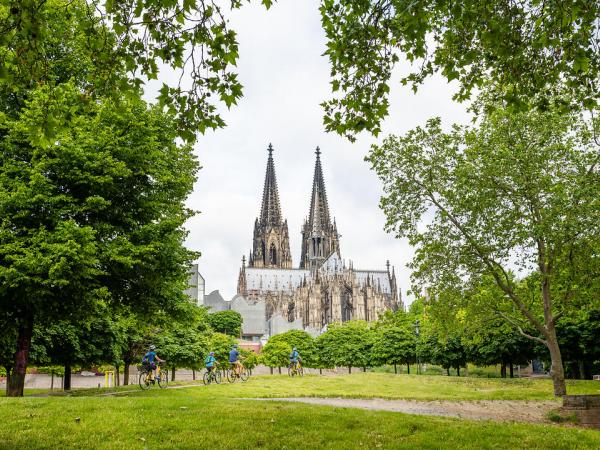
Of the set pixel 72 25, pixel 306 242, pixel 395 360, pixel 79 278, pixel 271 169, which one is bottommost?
pixel 395 360

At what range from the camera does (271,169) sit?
15750cm

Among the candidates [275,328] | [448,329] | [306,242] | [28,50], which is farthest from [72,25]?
[306,242]

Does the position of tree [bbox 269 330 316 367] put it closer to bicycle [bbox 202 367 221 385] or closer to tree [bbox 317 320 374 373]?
tree [bbox 317 320 374 373]

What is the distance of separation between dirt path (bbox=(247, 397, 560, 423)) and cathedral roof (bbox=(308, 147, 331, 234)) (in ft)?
404

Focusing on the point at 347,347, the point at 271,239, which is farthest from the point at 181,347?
the point at 271,239

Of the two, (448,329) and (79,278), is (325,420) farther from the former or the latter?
(448,329)

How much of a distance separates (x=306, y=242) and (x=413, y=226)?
127179mm

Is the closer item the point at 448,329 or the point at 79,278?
the point at 79,278

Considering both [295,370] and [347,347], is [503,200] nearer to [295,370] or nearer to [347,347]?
[295,370]

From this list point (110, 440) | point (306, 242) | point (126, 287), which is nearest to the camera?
point (110, 440)

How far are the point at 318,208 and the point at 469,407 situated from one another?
127 m

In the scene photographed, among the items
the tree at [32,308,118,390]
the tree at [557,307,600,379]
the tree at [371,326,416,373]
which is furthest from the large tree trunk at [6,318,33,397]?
the tree at [371,326,416,373]

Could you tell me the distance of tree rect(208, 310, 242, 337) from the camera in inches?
3654

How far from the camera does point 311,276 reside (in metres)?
126
